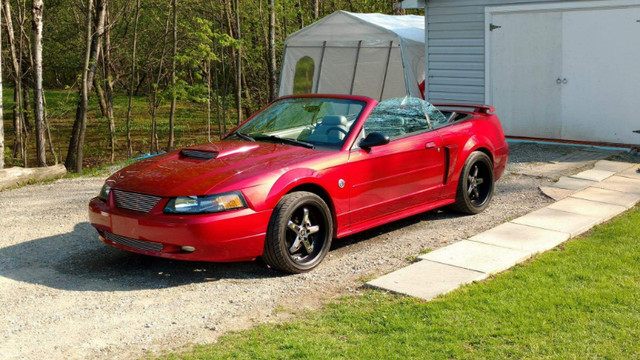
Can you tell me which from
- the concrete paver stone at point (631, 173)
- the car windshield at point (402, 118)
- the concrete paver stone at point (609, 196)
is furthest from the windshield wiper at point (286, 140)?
the concrete paver stone at point (631, 173)

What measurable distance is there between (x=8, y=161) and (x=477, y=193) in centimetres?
1381

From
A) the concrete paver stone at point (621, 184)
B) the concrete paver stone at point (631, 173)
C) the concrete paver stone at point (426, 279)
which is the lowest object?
the concrete paver stone at point (426, 279)

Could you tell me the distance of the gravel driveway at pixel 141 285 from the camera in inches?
186

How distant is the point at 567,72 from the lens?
13.0m

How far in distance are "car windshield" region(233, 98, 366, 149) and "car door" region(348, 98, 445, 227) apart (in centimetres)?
21

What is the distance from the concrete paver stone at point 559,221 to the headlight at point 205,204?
133 inches

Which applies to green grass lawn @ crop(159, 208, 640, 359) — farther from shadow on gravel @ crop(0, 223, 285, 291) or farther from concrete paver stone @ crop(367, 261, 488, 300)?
shadow on gravel @ crop(0, 223, 285, 291)

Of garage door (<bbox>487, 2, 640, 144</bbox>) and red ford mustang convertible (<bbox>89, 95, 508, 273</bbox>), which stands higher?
garage door (<bbox>487, 2, 640, 144</bbox>)

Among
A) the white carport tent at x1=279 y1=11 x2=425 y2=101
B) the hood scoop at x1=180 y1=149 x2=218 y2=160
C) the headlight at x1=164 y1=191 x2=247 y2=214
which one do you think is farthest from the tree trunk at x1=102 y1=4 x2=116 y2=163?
the headlight at x1=164 y1=191 x2=247 y2=214

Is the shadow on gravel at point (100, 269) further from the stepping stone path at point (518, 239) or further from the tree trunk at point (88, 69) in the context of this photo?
the tree trunk at point (88, 69)

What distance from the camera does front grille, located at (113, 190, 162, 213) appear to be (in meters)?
5.68

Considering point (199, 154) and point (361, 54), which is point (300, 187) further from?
point (361, 54)

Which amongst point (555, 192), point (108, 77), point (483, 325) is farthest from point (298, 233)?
point (108, 77)

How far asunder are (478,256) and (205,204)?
246 cm
